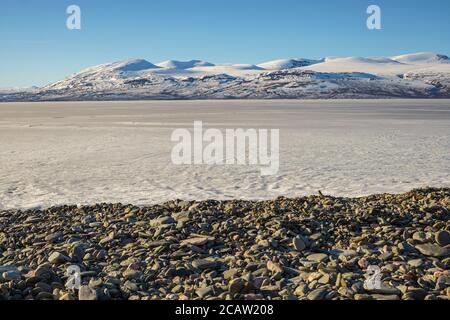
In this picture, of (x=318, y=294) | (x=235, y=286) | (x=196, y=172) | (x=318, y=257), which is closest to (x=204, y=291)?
(x=235, y=286)

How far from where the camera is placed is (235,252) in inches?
217

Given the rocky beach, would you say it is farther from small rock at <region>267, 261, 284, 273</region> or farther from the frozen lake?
the frozen lake

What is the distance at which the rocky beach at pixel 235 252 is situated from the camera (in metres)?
4.43

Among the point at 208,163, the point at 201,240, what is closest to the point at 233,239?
the point at 201,240

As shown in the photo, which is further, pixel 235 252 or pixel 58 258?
pixel 235 252

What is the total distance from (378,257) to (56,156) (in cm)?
1326

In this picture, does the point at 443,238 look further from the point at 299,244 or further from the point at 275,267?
the point at 275,267

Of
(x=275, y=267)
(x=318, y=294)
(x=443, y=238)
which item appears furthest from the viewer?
(x=443, y=238)

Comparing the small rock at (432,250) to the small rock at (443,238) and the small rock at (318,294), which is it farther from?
the small rock at (318,294)

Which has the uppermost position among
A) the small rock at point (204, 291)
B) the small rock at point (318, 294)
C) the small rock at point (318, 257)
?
the small rock at point (318, 257)

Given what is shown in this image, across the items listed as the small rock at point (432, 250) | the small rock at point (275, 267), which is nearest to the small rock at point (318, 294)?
the small rock at point (275, 267)

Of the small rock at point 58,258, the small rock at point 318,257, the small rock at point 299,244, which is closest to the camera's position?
the small rock at point 318,257

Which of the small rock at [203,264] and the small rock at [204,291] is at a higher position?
the small rock at [203,264]

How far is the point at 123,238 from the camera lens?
6133 mm
